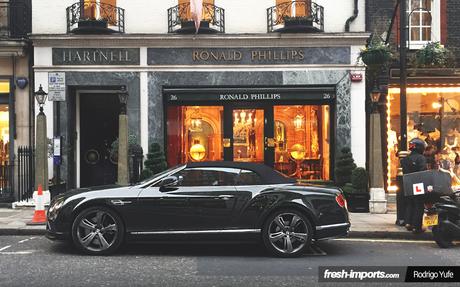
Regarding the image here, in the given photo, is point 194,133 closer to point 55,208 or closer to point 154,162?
point 154,162

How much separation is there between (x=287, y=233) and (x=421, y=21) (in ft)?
30.4

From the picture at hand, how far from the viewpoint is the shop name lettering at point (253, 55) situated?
14266 millimetres

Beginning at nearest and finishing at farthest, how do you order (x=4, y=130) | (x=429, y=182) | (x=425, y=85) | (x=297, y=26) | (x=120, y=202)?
(x=120, y=202) → (x=429, y=182) → (x=297, y=26) → (x=425, y=85) → (x=4, y=130)

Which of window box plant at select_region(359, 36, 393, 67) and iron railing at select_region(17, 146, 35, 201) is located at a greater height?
window box plant at select_region(359, 36, 393, 67)

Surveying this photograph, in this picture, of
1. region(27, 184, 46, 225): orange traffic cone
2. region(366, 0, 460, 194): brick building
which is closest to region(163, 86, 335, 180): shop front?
region(366, 0, 460, 194): brick building

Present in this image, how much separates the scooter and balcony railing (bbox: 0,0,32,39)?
11.4m

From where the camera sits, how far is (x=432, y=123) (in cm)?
1466

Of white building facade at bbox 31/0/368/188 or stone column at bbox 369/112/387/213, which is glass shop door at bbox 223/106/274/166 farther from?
stone column at bbox 369/112/387/213

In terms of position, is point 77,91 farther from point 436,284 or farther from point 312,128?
point 436,284

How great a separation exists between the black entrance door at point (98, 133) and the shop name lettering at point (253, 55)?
2898 millimetres

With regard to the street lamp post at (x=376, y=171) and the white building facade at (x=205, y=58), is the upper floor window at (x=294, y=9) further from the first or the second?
the street lamp post at (x=376, y=171)

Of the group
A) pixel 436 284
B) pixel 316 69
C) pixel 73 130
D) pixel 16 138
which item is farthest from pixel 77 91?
pixel 436 284

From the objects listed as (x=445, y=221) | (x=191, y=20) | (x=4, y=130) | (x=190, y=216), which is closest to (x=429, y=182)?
(x=445, y=221)

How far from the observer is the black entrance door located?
49.6ft
